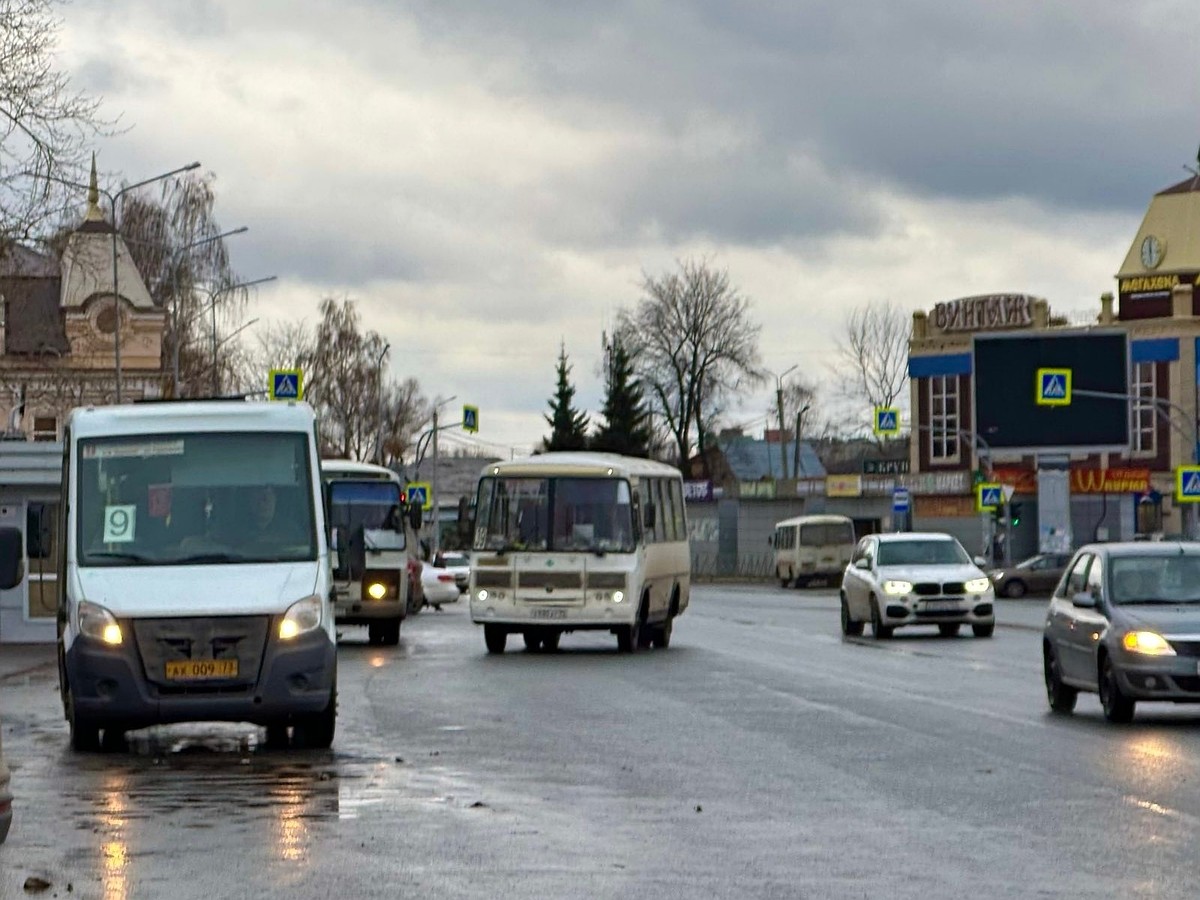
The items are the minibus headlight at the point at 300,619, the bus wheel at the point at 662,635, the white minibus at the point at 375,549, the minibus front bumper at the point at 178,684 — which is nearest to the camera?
the minibus front bumper at the point at 178,684

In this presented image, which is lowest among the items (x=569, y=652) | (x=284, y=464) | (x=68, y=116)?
(x=569, y=652)

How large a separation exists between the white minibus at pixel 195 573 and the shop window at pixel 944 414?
9220 centimetres

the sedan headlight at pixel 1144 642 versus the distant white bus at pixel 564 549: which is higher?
the distant white bus at pixel 564 549

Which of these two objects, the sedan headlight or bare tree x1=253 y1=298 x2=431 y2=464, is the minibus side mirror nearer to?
the sedan headlight

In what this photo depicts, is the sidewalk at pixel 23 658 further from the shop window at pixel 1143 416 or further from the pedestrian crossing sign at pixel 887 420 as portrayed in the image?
the shop window at pixel 1143 416

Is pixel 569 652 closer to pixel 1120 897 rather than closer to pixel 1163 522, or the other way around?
pixel 1120 897

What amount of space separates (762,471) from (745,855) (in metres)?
145

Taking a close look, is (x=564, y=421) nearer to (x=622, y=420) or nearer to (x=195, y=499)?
(x=622, y=420)

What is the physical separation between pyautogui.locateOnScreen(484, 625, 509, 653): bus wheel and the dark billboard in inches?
1929

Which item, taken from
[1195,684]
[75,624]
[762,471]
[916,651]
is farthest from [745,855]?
[762,471]

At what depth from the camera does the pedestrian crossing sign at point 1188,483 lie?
56156 millimetres

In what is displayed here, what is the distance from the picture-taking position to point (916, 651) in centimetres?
3356

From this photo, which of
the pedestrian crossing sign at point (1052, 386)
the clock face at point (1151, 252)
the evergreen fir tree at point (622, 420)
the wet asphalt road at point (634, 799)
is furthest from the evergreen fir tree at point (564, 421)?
the wet asphalt road at point (634, 799)

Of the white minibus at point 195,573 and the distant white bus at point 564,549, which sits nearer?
the white minibus at point 195,573
